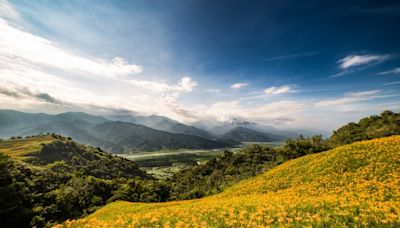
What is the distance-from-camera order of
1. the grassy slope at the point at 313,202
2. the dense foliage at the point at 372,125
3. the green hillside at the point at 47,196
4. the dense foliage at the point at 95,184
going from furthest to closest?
1. the dense foliage at the point at 372,125
2. the dense foliage at the point at 95,184
3. the green hillside at the point at 47,196
4. the grassy slope at the point at 313,202

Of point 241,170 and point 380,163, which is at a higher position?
point 380,163

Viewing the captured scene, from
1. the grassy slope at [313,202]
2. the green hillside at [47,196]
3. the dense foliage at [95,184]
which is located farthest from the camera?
the dense foliage at [95,184]

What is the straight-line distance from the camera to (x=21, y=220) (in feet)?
128

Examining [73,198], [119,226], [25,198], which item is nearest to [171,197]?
[73,198]

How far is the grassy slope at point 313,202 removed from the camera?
6.74 metres

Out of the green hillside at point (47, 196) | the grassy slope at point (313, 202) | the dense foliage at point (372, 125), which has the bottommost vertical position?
the green hillside at point (47, 196)

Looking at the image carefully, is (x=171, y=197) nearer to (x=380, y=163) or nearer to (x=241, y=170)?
(x=241, y=170)

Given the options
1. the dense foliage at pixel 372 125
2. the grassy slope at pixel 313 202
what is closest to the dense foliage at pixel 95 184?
the dense foliage at pixel 372 125

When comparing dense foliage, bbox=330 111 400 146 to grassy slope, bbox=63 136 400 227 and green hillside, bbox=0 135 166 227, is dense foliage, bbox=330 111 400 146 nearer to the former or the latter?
grassy slope, bbox=63 136 400 227

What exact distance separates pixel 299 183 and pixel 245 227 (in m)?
18.3

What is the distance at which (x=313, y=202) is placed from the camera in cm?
905

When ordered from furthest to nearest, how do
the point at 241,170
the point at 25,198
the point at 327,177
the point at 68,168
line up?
the point at 68,168 < the point at 241,170 < the point at 25,198 < the point at 327,177

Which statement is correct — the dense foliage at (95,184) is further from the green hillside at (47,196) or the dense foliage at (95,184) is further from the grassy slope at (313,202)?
the grassy slope at (313,202)

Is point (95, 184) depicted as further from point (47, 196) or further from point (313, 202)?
point (313, 202)
